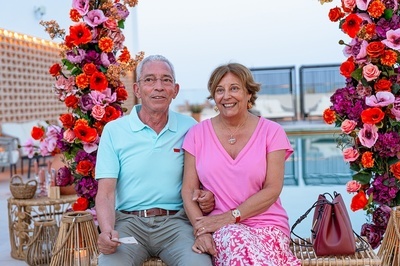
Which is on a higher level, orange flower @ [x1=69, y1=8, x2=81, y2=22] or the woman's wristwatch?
orange flower @ [x1=69, y1=8, x2=81, y2=22]

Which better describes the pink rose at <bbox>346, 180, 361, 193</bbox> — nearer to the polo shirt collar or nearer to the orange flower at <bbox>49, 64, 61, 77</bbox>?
the polo shirt collar

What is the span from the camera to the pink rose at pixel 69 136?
3045mm

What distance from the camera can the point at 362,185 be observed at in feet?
9.45

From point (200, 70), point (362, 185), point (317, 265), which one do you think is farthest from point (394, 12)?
point (200, 70)

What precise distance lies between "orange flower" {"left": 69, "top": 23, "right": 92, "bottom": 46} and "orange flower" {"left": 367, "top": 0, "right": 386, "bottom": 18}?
1406mm

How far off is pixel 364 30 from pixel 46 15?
336 inches

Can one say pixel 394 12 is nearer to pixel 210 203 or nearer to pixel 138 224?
pixel 210 203

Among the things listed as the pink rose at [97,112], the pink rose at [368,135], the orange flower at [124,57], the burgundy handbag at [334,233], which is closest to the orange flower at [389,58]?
the pink rose at [368,135]

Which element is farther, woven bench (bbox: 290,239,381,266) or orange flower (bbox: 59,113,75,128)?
orange flower (bbox: 59,113,75,128)

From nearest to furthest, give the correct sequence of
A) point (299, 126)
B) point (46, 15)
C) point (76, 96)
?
1. point (76, 96)
2. point (46, 15)
3. point (299, 126)

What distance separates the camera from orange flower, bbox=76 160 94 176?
118 inches

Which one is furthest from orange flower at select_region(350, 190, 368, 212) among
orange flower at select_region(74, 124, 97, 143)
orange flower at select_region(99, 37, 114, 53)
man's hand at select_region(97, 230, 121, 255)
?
orange flower at select_region(99, 37, 114, 53)

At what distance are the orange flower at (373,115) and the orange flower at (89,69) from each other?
1.38 metres

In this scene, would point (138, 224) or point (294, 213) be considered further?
point (294, 213)
